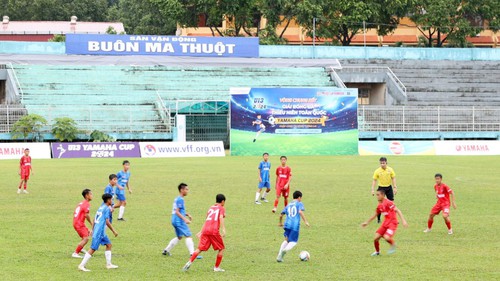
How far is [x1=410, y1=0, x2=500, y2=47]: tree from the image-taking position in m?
83.4

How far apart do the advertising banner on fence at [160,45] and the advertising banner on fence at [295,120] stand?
1737 cm

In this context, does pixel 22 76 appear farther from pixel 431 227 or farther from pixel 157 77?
pixel 431 227

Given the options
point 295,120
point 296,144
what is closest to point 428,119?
point 295,120

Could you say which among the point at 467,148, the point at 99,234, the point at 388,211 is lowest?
the point at 99,234

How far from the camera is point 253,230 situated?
76.5 ft

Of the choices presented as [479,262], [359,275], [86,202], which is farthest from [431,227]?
[86,202]

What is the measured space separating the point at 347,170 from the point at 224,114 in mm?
18484

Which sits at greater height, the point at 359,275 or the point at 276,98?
the point at 276,98

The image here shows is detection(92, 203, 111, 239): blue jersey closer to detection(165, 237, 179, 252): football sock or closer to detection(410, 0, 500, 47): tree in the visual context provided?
detection(165, 237, 179, 252): football sock

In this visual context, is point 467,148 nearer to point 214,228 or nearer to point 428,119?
point 428,119

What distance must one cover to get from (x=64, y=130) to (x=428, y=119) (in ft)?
87.2

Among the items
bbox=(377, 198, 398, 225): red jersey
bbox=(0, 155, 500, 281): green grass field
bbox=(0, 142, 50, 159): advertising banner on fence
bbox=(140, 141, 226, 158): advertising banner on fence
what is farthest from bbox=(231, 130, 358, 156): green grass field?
bbox=(377, 198, 398, 225): red jersey

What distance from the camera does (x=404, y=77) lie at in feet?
238

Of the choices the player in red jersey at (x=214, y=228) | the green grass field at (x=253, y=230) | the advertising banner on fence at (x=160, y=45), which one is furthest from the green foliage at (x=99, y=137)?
the player in red jersey at (x=214, y=228)
